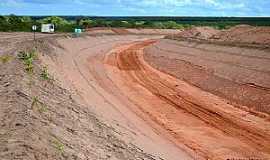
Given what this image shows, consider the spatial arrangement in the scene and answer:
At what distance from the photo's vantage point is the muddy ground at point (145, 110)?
14.2 meters

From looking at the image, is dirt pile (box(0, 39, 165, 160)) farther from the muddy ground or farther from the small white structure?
the small white structure

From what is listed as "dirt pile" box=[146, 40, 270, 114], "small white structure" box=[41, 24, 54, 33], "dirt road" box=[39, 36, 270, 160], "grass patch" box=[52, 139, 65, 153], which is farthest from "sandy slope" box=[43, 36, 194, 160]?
"small white structure" box=[41, 24, 54, 33]

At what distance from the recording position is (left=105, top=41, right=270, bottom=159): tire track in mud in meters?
18.7

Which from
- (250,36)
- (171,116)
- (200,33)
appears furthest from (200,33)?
(171,116)

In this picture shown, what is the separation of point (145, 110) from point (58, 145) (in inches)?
510

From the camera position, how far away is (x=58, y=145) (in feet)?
41.8

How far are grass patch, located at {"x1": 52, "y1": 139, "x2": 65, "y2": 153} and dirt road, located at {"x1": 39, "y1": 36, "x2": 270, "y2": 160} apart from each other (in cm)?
398

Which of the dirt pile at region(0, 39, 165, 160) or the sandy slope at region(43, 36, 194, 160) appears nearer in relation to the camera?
the dirt pile at region(0, 39, 165, 160)

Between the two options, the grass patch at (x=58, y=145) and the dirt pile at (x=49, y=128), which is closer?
the dirt pile at (x=49, y=128)

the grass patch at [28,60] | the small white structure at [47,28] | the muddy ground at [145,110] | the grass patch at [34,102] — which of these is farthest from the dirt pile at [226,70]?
→ the small white structure at [47,28]

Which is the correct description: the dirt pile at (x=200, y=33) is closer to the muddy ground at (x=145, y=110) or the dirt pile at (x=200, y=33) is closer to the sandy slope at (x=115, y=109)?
the muddy ground at (x=145, y=110)

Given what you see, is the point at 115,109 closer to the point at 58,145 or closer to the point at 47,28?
the point at 58,145

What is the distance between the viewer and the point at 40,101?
18.9 meters

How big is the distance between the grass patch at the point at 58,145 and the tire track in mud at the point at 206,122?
20.2 ft
